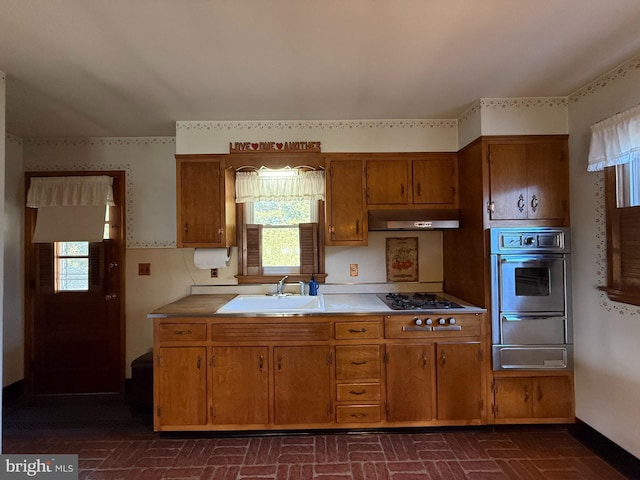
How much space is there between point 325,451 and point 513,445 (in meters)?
1.29

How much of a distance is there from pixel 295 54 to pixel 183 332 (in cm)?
195

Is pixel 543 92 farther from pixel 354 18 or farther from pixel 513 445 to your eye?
pixel 513 445

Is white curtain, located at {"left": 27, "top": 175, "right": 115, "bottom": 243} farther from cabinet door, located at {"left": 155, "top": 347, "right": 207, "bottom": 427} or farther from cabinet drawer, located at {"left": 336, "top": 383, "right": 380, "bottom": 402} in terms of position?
cabinet drawer, located at {"left": 336, "top": 383, "right": 380, "bottom": 402}

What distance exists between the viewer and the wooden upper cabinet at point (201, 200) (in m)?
2.76

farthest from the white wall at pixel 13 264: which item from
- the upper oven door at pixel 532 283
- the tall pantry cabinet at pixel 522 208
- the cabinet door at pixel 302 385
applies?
the upper oven door at pixel 532 283

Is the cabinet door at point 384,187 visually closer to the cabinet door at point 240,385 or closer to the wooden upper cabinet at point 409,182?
the wooden upper cabinet at point 409,182

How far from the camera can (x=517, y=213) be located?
2.41 metres

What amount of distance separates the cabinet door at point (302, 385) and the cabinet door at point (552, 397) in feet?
4.95

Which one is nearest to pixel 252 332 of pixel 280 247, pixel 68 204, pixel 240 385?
pixel 240 385

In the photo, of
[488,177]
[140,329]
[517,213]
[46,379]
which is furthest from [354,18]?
[46,379]

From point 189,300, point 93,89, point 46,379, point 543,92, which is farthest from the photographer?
point 46,379

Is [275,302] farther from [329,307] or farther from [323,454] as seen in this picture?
[323,454]

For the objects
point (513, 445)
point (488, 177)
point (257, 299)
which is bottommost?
point (513, 445)

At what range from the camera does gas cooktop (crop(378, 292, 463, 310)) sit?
2428 mm
